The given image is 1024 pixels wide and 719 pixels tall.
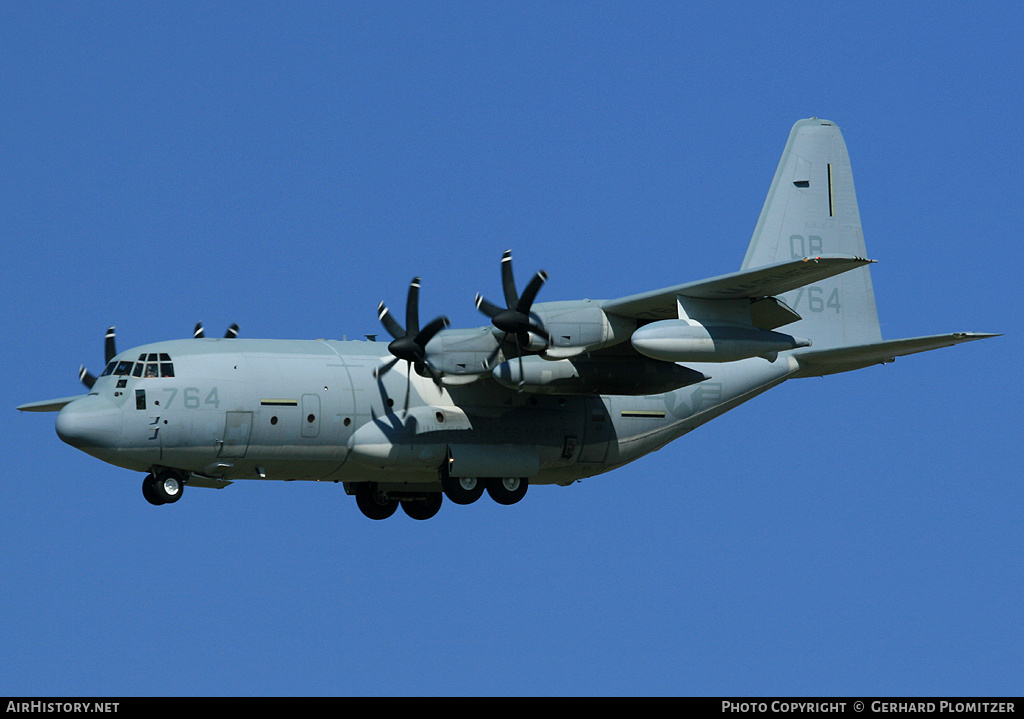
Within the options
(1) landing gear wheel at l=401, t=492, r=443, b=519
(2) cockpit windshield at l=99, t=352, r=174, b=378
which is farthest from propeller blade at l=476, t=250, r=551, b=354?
(2) cockpit windshield at l=99, t=352, r=174, b=378

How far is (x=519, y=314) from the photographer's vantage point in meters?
24.9

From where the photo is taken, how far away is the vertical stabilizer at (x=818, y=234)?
29.7 metres

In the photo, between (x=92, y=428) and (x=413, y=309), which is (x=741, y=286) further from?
(x=92, y=428)

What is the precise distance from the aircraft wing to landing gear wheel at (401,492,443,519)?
6314 mm

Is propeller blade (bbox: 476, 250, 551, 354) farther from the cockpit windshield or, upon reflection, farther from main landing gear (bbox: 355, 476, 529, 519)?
the cockpit windshield

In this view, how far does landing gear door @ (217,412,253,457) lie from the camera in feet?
81.8

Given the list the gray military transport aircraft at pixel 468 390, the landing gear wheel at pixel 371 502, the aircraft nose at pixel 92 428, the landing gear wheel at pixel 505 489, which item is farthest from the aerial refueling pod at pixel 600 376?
the aircraft nose at pixel 92 428

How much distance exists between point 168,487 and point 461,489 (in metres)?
5.37

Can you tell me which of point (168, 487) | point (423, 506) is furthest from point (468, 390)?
point (168, 487)

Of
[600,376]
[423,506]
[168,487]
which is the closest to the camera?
[168,487]

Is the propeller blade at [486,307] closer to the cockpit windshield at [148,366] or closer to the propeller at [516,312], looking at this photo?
the propeller at [516,312]

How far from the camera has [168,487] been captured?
25062mm
